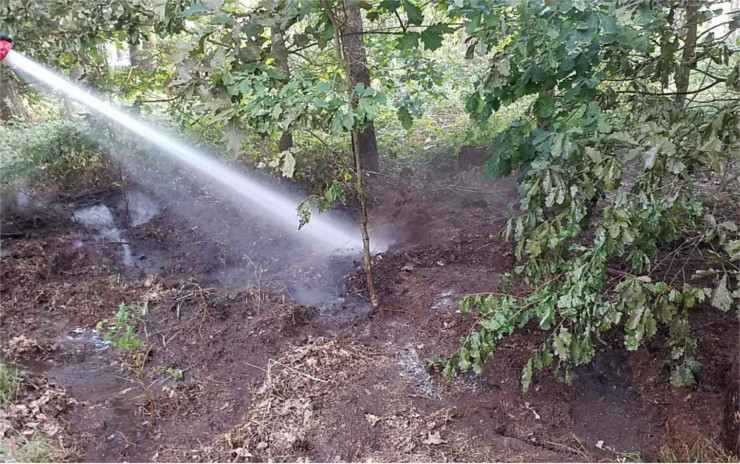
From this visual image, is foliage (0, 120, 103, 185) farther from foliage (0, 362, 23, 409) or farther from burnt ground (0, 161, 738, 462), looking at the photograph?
foliage (0, 362, 23, 409)

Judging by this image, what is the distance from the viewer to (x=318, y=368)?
3.12 meters

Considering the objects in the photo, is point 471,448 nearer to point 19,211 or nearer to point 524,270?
point 524,270

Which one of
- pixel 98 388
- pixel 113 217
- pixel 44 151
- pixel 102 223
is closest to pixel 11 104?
pixel 44 151

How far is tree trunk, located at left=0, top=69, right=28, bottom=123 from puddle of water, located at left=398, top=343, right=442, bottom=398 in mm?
6979

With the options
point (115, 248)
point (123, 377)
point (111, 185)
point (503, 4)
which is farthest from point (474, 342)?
point (111, 185)

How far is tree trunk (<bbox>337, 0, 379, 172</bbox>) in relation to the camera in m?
3.17

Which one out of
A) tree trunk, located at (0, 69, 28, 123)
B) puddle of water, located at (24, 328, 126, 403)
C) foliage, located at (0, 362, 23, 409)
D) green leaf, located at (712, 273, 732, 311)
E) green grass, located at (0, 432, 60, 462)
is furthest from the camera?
tree trunk, located at (0, 69, 28, 123)

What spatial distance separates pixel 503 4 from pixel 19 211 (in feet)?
19.4

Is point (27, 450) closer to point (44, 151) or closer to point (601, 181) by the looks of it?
point (601, 181)

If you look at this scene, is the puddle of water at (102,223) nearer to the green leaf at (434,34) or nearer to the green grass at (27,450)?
the green grass at (27,450)

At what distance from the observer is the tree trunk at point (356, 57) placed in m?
3.17

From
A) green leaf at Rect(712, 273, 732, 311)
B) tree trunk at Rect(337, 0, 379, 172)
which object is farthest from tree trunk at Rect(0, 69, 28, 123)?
green leaf at Rect(712, 273, 732, 311)

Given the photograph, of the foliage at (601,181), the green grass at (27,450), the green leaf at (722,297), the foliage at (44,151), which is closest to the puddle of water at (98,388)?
the green grass at (27,450)

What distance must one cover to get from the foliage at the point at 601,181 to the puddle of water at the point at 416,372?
328 mm
